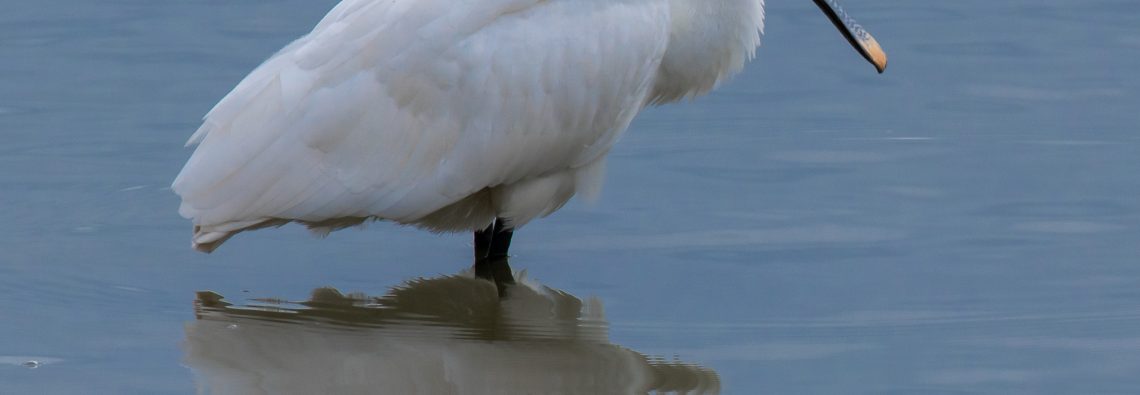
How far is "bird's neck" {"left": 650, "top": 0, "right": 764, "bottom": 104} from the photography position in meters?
9.71

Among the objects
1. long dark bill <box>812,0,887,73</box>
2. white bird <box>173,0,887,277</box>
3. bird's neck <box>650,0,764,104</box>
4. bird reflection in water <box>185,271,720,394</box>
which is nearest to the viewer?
bird reflection in water <box>185,271,720,394</box>

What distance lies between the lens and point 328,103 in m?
9.34

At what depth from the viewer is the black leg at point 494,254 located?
10172 mm

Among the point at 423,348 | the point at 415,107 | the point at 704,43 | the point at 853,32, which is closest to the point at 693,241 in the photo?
the point at 704,43

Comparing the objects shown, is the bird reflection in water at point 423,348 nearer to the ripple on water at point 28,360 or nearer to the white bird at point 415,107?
the white bird at point 415,107

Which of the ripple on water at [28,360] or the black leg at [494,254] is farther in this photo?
the black leg at [494,254]

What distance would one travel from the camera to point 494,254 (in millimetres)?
10320

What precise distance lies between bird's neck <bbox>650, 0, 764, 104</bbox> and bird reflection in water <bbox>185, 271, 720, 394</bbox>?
41.6 inches

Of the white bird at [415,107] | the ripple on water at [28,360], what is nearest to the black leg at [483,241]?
the white bird at [415,107]

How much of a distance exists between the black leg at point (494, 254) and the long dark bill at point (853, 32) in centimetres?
177

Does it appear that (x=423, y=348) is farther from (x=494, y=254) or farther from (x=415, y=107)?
(x=494, y=254)

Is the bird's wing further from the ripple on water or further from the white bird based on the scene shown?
the ripple on water

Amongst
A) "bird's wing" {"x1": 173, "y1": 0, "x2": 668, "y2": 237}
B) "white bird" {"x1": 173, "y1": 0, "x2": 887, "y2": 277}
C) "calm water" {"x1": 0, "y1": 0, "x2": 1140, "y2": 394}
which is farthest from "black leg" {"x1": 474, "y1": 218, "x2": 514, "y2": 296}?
"bird's wing" {"x1": 173, "y1": 0, "x2": 668, "y2": 237}

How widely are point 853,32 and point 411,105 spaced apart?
2.27 metres
